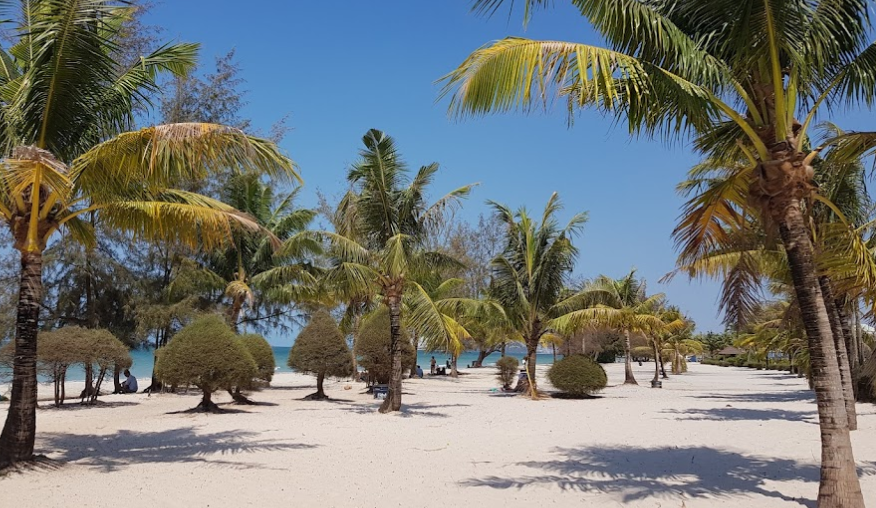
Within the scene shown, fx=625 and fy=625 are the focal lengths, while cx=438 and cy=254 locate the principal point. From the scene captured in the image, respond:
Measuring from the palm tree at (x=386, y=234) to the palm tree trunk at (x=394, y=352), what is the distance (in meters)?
0.03

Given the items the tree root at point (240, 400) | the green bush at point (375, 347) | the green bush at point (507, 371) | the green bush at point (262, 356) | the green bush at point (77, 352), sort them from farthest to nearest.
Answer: the green bush at point (507, 371), the green bush at point (375, 347), the green bush at point (262, 356), the tree root at point (240, 400), the green bush at point (77, 352)

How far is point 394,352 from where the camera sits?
16641mm

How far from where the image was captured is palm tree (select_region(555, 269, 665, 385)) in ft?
77.5

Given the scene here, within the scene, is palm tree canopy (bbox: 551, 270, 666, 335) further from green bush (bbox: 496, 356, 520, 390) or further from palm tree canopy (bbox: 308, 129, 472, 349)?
palm tree canopy (bbox: 308, 129, 472, 349)

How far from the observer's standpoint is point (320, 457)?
10.2m

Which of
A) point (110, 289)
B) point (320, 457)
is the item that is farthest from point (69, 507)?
point (110, 289)

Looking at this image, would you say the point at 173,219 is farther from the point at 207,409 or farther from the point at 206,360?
the point at 207,409

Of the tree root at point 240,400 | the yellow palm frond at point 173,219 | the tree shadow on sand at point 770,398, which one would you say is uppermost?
the yellow palm frond at point 173,219

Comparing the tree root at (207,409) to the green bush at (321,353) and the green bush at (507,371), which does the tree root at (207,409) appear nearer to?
the green bush at (321,353)

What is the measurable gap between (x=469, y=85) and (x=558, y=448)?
739cm

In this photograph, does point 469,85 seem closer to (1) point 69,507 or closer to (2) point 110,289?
(1) point 69,507

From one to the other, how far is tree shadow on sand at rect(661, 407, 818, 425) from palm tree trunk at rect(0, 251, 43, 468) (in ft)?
45.5

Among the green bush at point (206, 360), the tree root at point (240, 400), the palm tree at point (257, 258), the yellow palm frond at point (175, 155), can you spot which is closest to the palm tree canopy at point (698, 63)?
the yellow palm frond at point (175, 155)

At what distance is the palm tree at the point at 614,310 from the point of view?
77.5ft
